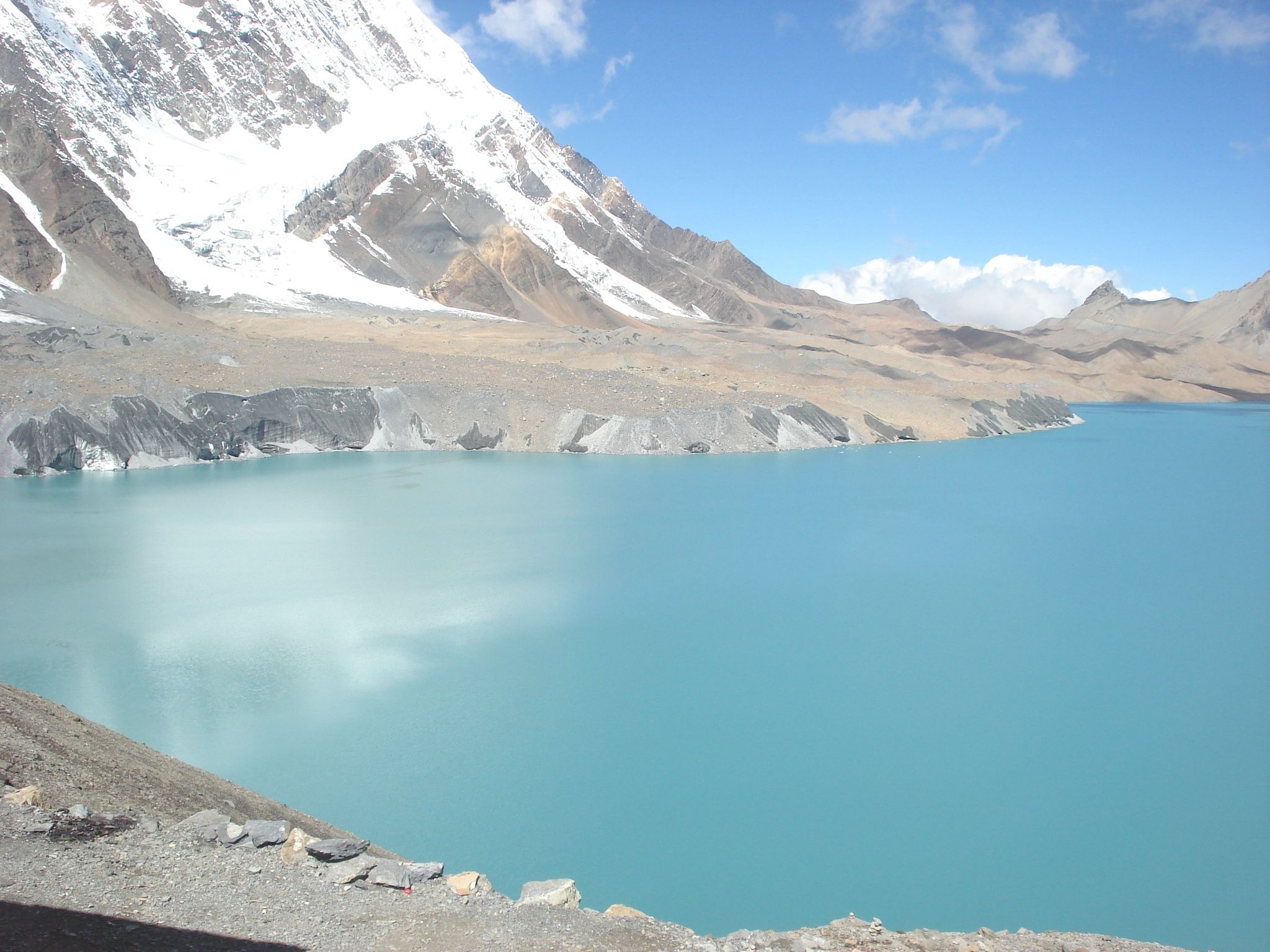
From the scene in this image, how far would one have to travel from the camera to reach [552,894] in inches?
244

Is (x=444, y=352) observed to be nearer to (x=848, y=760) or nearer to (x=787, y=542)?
(x=787, y=542)

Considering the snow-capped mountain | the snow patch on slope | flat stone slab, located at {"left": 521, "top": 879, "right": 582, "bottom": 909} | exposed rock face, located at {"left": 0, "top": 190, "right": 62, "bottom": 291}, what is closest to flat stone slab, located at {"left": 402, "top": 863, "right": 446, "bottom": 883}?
flat stone slab, located at {"left": 521, "top": 879, "right": 582, "bottom": 909}

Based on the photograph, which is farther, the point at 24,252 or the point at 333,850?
the point at 24,252

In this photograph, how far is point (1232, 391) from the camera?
83438 millimetres

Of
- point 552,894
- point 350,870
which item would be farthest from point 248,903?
point 552,894

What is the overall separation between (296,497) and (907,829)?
20.5 meters

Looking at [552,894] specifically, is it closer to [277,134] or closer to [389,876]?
[389,876]

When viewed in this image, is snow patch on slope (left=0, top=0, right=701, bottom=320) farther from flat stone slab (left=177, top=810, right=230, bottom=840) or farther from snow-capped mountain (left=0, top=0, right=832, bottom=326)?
flat stone slab (left=177, top=810, right=230, bottom=840)

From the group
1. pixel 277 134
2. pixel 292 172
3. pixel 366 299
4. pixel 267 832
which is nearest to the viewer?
pixel 267 832

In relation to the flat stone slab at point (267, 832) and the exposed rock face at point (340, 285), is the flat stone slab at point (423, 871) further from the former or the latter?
the exposed rock face at point (340, 285)

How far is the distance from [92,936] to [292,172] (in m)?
83.4

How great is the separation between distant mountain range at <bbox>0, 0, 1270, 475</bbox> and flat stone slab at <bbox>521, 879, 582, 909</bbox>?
1052 inches

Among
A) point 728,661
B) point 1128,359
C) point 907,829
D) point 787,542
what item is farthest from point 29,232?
point 1128,359

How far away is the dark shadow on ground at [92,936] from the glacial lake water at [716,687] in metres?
3.41
